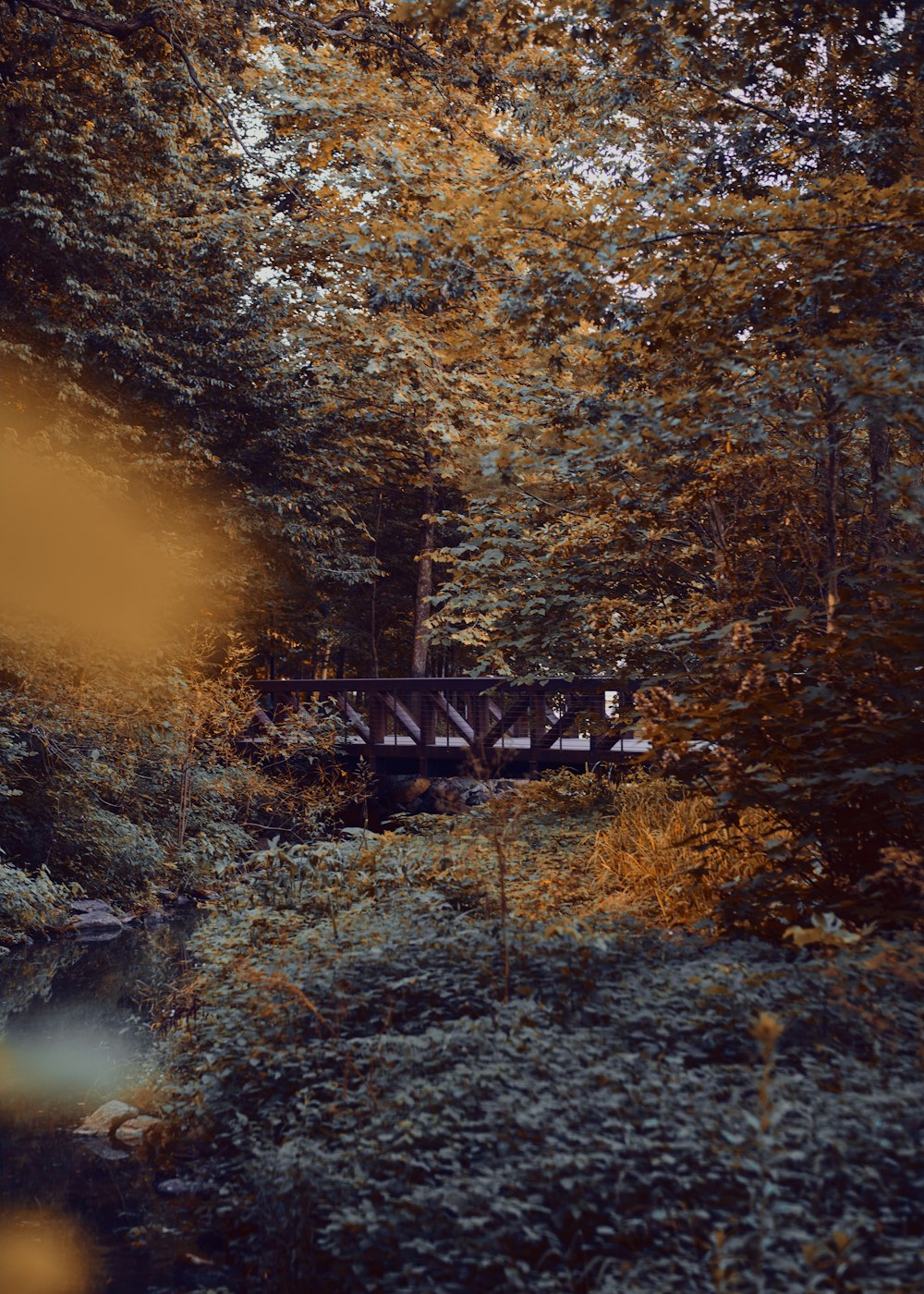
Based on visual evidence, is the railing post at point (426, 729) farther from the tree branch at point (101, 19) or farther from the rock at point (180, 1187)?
the rock at point (180, 1187)

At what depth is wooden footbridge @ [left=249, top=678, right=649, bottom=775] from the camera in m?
14.8

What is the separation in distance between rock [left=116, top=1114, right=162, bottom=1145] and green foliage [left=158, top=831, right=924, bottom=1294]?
47 centimetres

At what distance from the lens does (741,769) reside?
5098 mm

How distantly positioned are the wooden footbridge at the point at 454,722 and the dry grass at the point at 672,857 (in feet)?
16.3

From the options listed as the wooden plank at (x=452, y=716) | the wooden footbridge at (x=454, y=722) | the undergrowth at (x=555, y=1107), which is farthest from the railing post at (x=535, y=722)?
the undergrowth at (x=555, y=1107)

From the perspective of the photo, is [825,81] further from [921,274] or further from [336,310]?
[336,310]

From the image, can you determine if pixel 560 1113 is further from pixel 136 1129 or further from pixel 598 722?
pixel 598 722

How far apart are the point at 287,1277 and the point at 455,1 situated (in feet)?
19.5

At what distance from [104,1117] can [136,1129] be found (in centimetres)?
36

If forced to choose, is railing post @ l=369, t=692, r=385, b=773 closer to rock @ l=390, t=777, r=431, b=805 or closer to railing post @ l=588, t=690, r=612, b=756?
rock @ l=390, t=777, r=431, b=805

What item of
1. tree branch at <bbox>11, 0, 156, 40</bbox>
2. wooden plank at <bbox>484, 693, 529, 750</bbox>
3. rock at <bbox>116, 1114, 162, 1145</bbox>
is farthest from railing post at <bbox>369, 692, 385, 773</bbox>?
rock at <bbox>116, 1114, 162, 1145</bbox>

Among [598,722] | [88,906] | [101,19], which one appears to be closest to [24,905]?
[88,906]

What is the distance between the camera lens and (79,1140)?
5.95 meters

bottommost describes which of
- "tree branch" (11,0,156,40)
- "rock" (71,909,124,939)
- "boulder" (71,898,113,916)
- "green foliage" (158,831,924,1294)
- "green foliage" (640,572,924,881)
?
"rock" (71,909,124,939)
